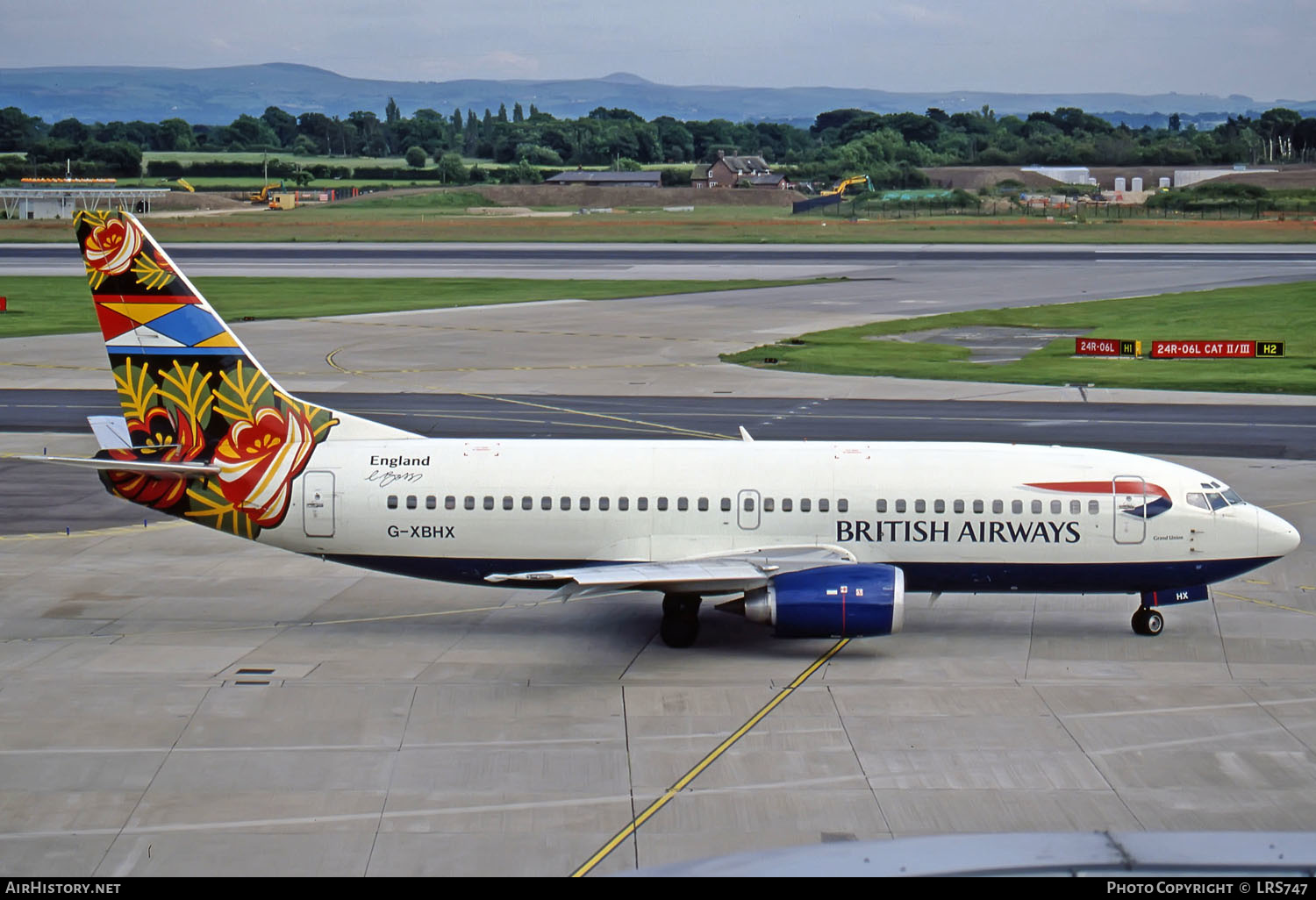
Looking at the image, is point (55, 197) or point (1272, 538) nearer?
point (1272, 538)

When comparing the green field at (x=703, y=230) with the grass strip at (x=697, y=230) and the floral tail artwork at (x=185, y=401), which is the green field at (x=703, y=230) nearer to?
the grass strip at (x=697, y=230)

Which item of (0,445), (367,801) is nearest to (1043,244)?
(0,445)

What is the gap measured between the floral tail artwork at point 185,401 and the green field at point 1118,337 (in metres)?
41.2

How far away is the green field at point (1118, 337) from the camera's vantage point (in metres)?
66.2

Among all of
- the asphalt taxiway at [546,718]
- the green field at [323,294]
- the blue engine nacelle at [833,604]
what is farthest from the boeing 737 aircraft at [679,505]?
the green field at [323,294]

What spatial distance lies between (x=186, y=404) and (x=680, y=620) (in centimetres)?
1186

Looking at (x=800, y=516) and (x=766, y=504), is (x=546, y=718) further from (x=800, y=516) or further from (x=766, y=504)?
(x=800, y=516)

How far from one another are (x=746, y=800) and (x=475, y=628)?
11124 mm

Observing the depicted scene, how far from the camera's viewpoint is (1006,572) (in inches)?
1163

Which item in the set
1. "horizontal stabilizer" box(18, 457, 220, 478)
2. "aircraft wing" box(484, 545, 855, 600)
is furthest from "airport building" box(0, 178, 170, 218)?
"aircraft wing" box(484, 545, 855, 600)

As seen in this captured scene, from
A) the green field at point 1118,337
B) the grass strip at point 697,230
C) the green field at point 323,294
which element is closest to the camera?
the green field at point 1118,337

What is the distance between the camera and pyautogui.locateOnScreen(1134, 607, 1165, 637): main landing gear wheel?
30.1 metres

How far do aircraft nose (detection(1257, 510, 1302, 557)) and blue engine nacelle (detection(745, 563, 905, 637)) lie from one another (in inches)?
321

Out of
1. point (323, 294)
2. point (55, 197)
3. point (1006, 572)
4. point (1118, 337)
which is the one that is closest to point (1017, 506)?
point (1006, 572)
